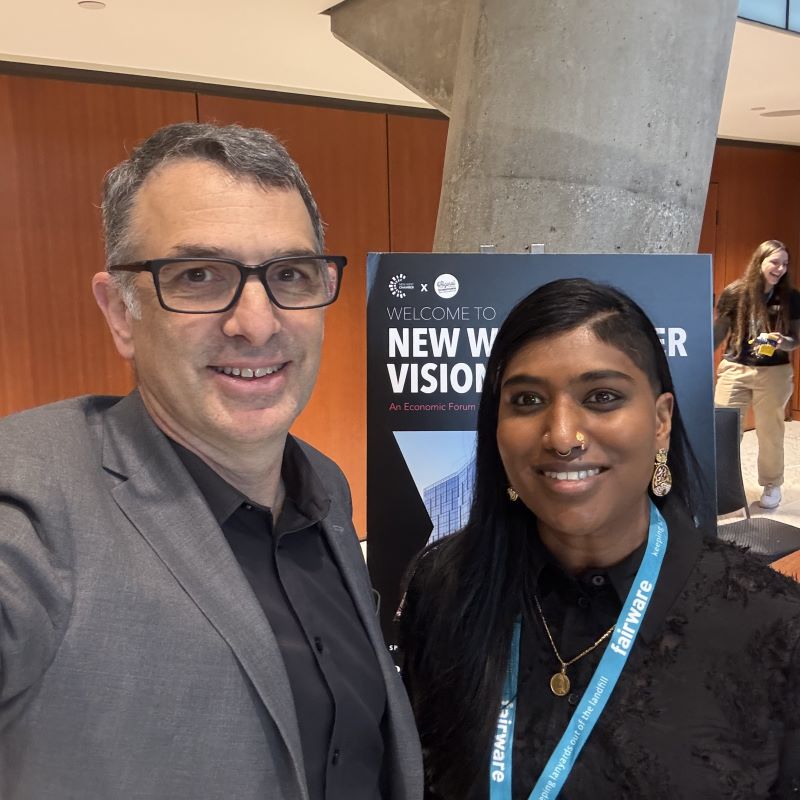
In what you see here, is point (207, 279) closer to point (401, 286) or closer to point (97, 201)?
point (401, 286)

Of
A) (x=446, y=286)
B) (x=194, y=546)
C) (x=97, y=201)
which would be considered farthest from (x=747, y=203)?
(x=194, y=546)

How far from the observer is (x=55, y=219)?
4.67 m

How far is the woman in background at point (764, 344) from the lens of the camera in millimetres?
5594

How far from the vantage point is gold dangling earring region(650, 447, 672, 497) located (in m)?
1.39

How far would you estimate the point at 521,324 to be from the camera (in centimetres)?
137

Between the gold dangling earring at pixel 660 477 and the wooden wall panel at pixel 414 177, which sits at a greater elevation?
the wooden wall panel at pixel 414 177

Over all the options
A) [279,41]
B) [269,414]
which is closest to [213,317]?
[269,414]

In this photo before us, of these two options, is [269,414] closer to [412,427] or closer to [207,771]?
[207,771]

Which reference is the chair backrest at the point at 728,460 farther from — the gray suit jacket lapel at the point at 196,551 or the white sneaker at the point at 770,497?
the gray suit jacket lapel at the point at 196,551

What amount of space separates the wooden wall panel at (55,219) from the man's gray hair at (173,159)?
391 cm

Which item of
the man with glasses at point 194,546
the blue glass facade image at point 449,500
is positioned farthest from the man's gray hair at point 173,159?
the blue glass facade image at point 449,500

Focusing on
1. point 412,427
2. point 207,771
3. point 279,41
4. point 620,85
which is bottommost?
point 207,771

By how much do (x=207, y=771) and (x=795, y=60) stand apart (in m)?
5.44

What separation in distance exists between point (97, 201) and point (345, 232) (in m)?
1.77
